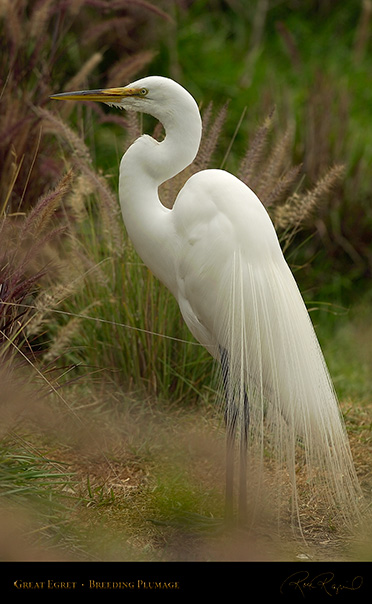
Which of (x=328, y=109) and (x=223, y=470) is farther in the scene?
(x=328, y=109)

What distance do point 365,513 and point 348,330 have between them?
80.4 inches

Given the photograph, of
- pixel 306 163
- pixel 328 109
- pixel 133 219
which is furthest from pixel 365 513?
pixel 328 109

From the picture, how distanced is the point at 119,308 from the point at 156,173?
96cm

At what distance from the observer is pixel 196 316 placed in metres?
2.59

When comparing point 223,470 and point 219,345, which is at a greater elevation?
point 219,345

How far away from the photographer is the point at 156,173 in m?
2.51

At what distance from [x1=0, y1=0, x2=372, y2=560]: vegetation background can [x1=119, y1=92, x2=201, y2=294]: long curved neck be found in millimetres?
211

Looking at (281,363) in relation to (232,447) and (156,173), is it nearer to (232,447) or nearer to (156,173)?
(232,447)

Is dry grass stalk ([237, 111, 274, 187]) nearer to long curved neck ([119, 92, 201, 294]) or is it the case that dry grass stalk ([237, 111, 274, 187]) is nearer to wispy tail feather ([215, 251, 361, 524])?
long curved neck ([119, 92, 201, 294])

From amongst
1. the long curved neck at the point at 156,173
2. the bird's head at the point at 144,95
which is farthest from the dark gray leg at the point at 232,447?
the bird's head at the point at 144,95

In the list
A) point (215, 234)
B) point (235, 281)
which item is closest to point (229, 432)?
point (235, 281)

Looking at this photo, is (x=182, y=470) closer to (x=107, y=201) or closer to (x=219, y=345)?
(x=219, y=345)
